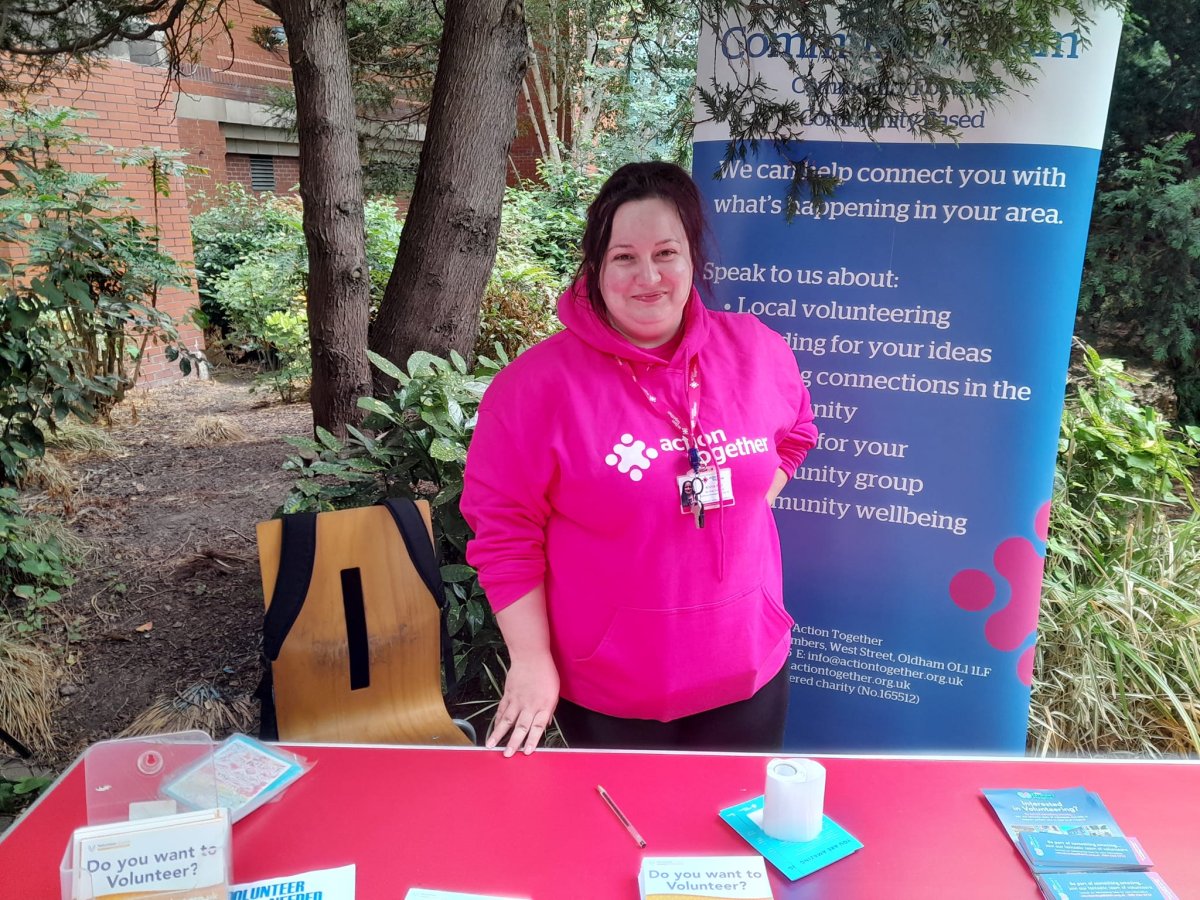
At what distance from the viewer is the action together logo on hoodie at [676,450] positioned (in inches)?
59.1

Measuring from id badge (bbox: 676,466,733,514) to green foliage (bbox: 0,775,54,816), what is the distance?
2107mm

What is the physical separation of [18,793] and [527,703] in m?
1.77

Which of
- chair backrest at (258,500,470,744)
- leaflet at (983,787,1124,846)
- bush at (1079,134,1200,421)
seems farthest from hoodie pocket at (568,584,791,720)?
bush at (1079,134,1200,421)

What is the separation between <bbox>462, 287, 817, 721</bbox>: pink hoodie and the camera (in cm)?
152

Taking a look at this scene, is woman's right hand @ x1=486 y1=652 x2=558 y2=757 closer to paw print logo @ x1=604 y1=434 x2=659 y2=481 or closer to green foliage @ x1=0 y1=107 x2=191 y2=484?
paw print logo @ x1=604 y1=434 x2=659 y2=481

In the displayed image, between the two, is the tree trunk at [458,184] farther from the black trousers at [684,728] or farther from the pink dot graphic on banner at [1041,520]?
the pink dot graphic on banner at [1041,520]

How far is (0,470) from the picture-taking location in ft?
11.9

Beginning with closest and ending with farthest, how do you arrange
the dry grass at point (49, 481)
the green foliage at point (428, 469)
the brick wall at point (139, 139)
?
the green foliage at point (428, 469) < the dry grass at point (49, 481) < the brick wall at point (139, 139)

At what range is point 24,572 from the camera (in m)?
3.48

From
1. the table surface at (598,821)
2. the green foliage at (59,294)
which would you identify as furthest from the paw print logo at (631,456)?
the green foliage at (59,294)

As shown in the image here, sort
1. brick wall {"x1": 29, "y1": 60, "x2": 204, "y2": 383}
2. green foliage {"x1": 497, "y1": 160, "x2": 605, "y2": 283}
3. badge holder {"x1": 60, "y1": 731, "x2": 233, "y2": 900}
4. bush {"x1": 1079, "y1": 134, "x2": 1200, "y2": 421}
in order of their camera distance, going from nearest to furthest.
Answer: badge holder {"x1": 60, "y1": 731, "x2": 233, "y2": 900}, bush {"x1": 1079, "y1": 134, "x2": 1200, "y2": 421}, brick wall {"x1": 29, "y1": 60, "x2": 204, "y2": 383}, green foliage {"x1": 497, "y1": 160, "x2": 605, "y2": 283}

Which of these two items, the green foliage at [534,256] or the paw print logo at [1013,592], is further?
the green foliage at [534,256]

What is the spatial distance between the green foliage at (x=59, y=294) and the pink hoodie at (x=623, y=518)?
8.21ft

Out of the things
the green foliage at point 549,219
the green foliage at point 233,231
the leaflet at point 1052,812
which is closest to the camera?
the leaflet at point 1052,812
